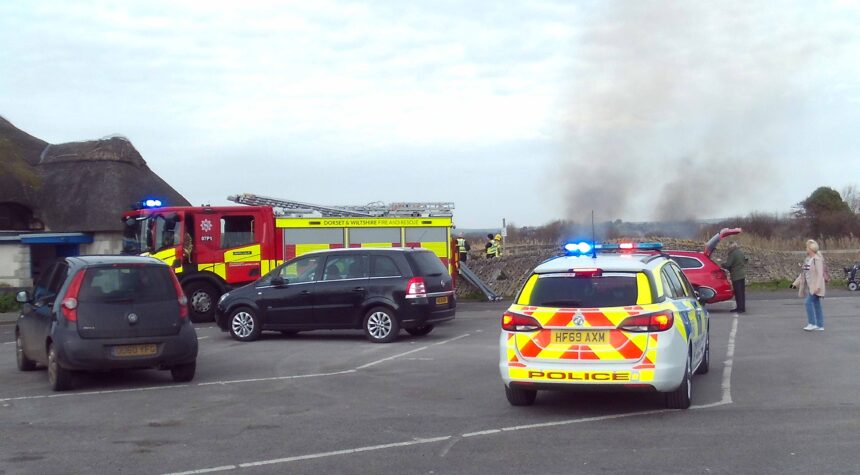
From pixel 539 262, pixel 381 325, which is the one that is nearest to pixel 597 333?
pixel 381 325

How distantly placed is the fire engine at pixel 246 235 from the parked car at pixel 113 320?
340 inches

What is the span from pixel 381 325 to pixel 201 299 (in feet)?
21.9

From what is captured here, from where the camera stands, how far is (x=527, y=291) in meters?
9.23

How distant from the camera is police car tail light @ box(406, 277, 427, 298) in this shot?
52.3 ft

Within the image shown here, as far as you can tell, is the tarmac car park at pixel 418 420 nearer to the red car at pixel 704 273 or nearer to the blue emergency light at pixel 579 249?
the blue emergency light at pixel 579 249

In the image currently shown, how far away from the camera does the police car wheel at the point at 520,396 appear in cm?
921

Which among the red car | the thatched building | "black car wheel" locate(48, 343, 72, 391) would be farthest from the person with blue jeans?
the thatched building

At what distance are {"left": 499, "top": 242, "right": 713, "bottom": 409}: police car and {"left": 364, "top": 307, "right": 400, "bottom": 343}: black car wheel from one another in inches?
266

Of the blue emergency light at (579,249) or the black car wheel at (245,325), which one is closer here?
the blue emergency light at (579,249)

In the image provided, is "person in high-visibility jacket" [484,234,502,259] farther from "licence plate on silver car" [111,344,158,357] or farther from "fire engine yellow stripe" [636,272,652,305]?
"fire engine yellow stripe" [636,272,652,305]

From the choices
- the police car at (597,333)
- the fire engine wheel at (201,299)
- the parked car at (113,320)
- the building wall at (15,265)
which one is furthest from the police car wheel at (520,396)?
the building wall at (15,265)

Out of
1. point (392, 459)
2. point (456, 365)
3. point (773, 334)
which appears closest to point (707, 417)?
point (392, 459)

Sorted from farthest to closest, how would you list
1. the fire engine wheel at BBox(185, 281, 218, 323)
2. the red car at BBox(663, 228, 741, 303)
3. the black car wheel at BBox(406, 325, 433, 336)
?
1. the red car at BBox(663, 228, 741, 303)
2. the fire engine wheel at BBox(185, 281, 218, 323)
3. the black car wheel at BBox(406, 325, 433, 336)

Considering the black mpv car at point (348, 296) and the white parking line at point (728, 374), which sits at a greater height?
the black mpv car at point (348, 296)
